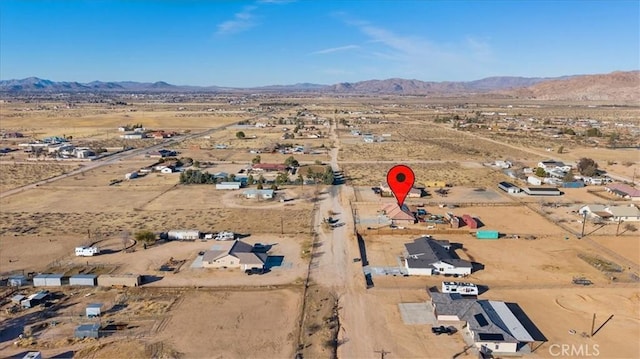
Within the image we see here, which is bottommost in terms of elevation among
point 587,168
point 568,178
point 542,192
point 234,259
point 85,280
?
point 85,280

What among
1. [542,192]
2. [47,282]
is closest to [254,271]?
[47,282]

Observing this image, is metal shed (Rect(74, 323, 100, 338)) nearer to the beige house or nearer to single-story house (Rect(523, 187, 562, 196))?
the beige house

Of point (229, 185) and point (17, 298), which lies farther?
point (229, 185)

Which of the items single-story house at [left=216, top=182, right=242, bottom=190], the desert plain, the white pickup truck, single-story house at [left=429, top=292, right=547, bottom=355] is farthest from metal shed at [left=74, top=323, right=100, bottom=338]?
single-story house at [left=216, top=182, right=242, bottom=190]

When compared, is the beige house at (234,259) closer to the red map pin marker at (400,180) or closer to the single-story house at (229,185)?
the red map pin marker at (400,180)

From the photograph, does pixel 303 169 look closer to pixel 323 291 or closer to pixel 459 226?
pixel 459 226

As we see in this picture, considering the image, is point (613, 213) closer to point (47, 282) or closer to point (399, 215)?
point (399, 215)

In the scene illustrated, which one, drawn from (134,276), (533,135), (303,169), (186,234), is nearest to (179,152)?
(303,169)

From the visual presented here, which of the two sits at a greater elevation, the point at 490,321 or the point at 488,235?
the point at 488,235
